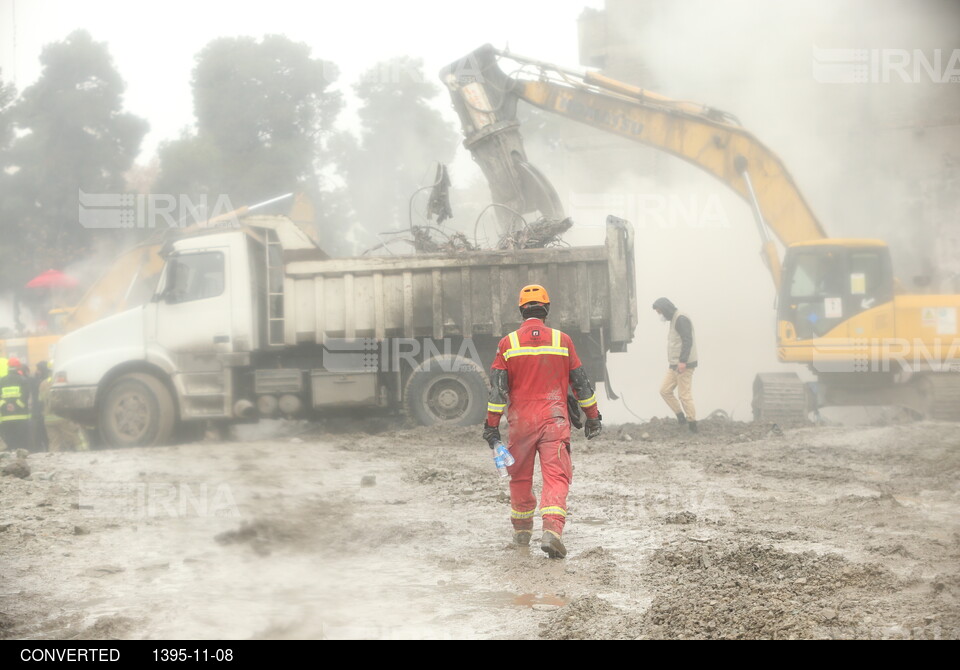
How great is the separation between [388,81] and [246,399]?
33145 millimetres

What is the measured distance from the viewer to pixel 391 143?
148ft

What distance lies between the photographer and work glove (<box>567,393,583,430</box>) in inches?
278

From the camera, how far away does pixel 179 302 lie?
1279 centimetres

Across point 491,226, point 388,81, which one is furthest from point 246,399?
point 388,81

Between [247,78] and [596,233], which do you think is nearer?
[596,233]

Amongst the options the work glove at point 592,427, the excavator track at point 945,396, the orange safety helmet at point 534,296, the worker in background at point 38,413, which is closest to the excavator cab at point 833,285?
the excavator track at point 945,396

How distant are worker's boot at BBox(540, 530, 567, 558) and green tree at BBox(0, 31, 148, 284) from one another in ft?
96.6

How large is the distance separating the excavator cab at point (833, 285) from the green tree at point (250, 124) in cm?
2263

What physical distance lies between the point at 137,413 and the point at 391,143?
33.7 meters

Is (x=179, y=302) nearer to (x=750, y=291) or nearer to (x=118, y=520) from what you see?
(x=118, y=520)

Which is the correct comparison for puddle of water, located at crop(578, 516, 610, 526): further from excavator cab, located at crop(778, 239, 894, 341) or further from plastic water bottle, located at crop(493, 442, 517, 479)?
excavator cab, located at crop(778, 239, 894, 341)

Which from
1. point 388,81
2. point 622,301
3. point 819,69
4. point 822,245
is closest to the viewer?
point 622,301

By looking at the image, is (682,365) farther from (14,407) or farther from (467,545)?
(14,407)

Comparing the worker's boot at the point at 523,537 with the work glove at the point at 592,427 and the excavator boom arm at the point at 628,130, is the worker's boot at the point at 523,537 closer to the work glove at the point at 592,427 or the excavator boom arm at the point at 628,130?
the work glove at the point at 592,427
